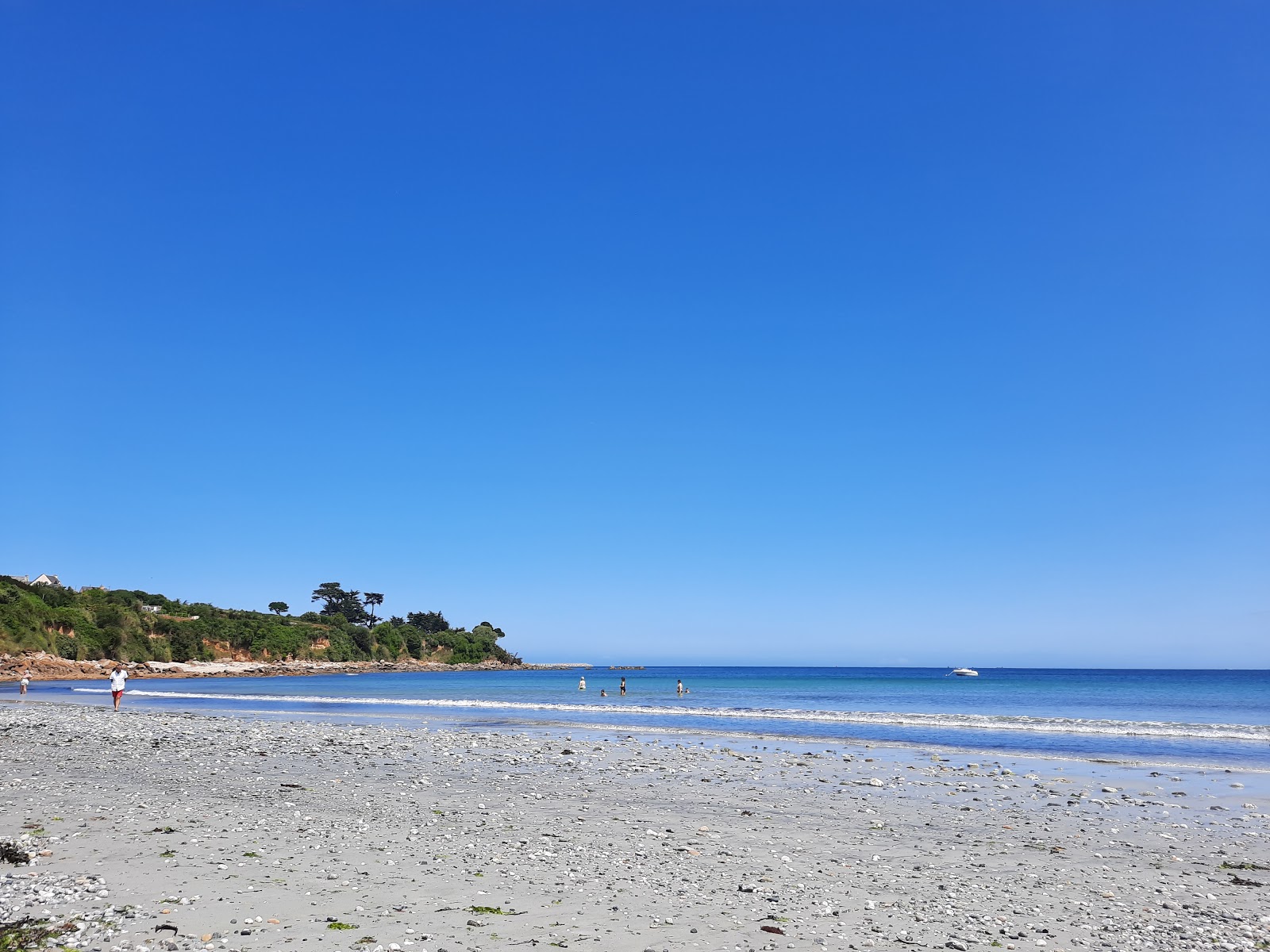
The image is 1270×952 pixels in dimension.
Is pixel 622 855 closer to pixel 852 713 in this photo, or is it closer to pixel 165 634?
pixel 852 713

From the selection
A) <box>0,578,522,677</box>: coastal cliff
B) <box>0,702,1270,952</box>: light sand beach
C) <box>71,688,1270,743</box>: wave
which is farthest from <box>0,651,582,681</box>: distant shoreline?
<box>0,702,1270,952</box>: light sand beach

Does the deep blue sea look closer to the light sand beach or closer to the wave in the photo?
the wave

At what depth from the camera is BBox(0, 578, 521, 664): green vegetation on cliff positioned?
325 feet

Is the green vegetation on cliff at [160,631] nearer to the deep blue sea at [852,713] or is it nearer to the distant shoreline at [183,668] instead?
the distant shoreline at [183,668]

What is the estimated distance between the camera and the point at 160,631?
127938 millimetres

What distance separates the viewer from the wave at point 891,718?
38.2 m

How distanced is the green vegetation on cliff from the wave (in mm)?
43617

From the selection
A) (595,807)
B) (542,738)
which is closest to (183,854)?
(595,807)

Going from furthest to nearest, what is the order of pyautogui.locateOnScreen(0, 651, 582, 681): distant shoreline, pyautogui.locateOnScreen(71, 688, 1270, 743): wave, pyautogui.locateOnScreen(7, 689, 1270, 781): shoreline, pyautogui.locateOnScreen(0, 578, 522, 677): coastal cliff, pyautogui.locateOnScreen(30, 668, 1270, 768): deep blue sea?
pyautogui.locateOnScreen(0, 578, 522, 677): coastal cliff
pyautogui.locateOnScreen(0, 651, 582, 681): distant shoreline
pyautogui.locateOnScreen(71, 688, 1270, 743): wave
pyautogui.locateOnScreen(30, 668, 1270, 768): deep blue sea
pyautogui.locateOnScreen(7, 689, 1270, 781): shoreline

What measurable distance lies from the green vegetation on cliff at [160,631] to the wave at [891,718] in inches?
1717

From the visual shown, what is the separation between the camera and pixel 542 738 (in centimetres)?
3206

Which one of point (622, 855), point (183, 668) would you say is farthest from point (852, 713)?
point (183, 668)

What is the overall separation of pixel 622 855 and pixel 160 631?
5432 inches

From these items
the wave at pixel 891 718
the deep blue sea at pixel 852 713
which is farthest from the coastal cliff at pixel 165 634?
the wave at pixel 891 718
